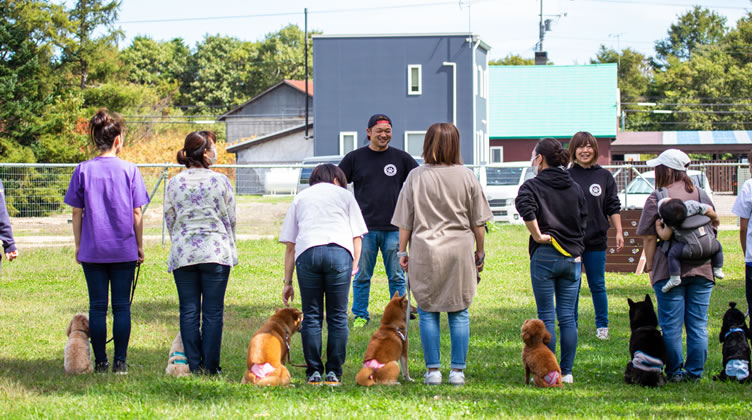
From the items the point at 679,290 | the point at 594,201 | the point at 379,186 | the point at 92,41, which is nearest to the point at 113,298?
the point at 379,186

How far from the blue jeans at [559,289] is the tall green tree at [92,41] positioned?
3302 cm

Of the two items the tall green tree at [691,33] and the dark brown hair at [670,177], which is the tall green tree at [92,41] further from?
the tall green tree at [691,33]

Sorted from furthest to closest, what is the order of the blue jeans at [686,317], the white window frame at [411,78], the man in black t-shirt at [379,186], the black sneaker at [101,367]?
the white window frame at [411,78], the man in black t-shirt at [379,186], the black sneaker at [101,367], the blue jeans at [686,317]

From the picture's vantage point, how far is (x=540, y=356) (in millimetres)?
5645

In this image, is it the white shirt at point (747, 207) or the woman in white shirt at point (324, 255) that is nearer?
the woman in white shirt at point (324, 255)

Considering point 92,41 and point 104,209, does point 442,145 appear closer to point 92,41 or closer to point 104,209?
point 104,209

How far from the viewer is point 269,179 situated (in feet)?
67.2

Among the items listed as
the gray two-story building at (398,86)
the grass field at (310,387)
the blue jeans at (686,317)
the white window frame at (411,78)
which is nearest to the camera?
the grass field at (310,387)

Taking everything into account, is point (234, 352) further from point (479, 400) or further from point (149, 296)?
point (149, 296)

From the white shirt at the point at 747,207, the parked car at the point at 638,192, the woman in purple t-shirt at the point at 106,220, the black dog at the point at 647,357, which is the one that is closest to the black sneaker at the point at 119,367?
the woman in purple t-shirt at the point at 106,220

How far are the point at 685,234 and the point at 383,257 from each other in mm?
3116

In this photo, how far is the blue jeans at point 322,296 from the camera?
561cm

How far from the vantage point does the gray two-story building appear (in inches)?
1361

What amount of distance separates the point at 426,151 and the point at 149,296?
6200 mm
